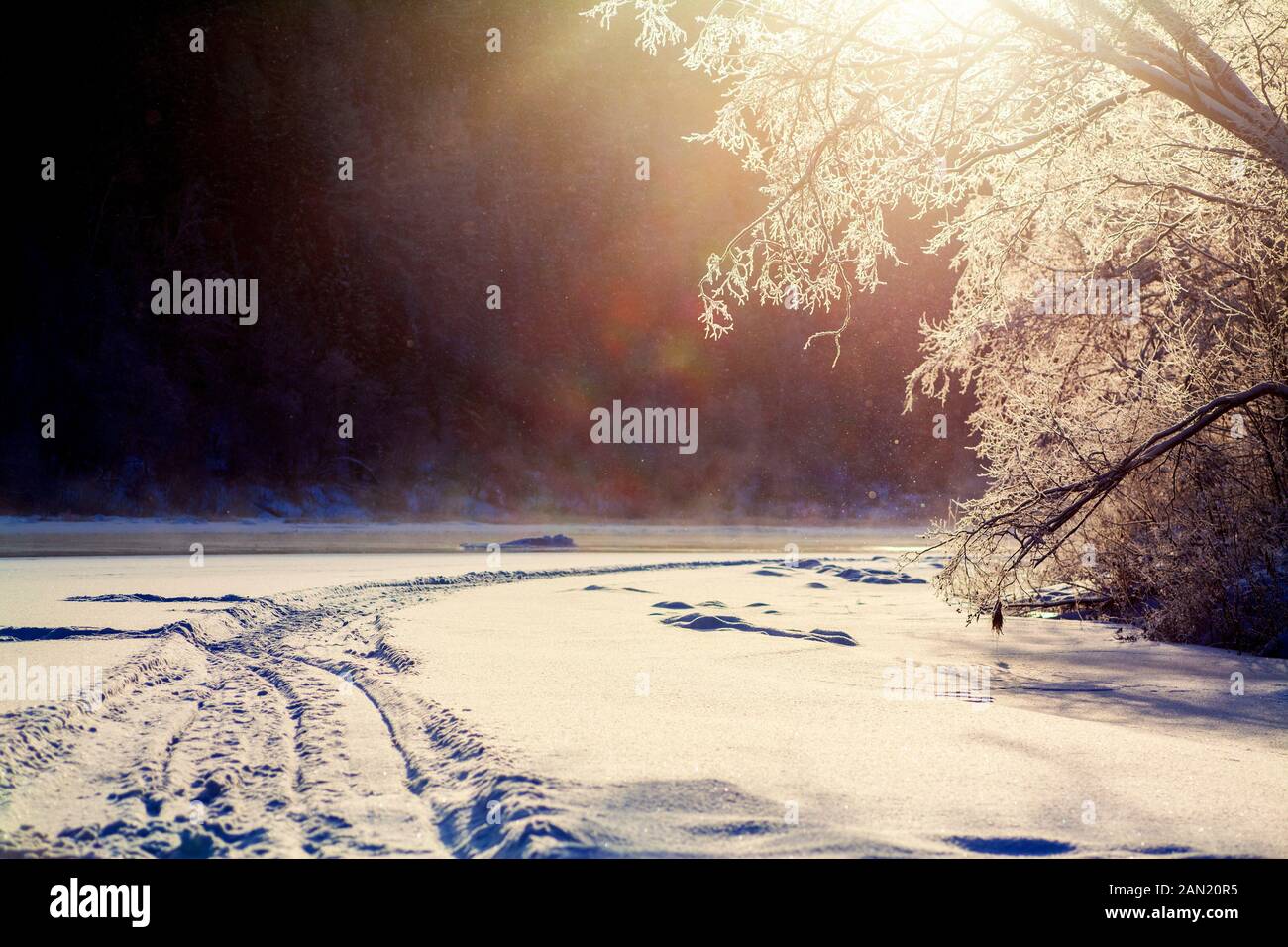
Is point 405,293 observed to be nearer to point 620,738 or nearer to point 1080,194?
point 1080,194

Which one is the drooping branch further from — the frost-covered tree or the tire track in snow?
the tire track in snow

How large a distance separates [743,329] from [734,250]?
30.4m

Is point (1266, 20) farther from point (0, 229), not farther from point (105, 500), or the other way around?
point (0, 229)

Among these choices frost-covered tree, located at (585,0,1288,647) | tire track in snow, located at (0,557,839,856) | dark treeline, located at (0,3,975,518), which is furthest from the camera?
dark treeline, located at (0,3,975,518)

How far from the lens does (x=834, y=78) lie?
18.7 feet

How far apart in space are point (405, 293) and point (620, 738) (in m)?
30.1

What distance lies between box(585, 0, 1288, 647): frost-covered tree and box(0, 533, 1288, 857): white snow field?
0.72 metres

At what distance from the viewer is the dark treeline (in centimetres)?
2680

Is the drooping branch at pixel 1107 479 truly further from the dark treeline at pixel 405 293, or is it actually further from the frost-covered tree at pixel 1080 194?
the dark treeline at pixel 405 293

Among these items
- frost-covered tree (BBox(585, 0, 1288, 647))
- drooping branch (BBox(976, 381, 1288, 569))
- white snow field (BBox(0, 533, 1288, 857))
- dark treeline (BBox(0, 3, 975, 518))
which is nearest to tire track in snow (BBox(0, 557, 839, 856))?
white snow field (BBox(0, 533, 1288, 857))

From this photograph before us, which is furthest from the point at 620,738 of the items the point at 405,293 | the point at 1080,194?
the point at 405,293

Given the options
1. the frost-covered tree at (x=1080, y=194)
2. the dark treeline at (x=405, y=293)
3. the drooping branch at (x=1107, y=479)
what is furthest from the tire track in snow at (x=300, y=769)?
the dark treeline at (x=405, y=293)

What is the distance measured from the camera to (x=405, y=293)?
31.9 metres
